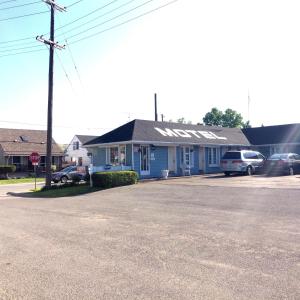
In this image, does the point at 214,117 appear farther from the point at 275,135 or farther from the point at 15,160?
the point at 15,160

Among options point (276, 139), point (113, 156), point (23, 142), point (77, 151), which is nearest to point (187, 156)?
point (113, 156)

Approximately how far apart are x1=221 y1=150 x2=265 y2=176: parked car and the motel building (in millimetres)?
3080

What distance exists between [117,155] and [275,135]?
1869cm

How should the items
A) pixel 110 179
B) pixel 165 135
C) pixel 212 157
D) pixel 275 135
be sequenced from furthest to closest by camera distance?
pixel 275 135 < pixel 212 157 < pixel 165 135 < pixel 110 179

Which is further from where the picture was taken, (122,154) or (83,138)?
(83,138)

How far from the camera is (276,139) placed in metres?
38.8

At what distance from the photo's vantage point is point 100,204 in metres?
15.3

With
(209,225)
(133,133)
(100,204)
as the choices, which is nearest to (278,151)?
(133,133)

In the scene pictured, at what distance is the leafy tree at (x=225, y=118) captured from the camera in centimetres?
8225

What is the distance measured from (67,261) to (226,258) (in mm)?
2660

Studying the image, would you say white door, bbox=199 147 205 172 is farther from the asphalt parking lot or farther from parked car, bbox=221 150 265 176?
the asphalt parking lot

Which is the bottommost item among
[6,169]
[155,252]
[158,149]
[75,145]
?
[155,252]

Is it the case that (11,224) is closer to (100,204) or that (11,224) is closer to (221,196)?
(100,204)

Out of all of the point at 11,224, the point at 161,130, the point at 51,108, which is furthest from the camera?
the point at 161,130
